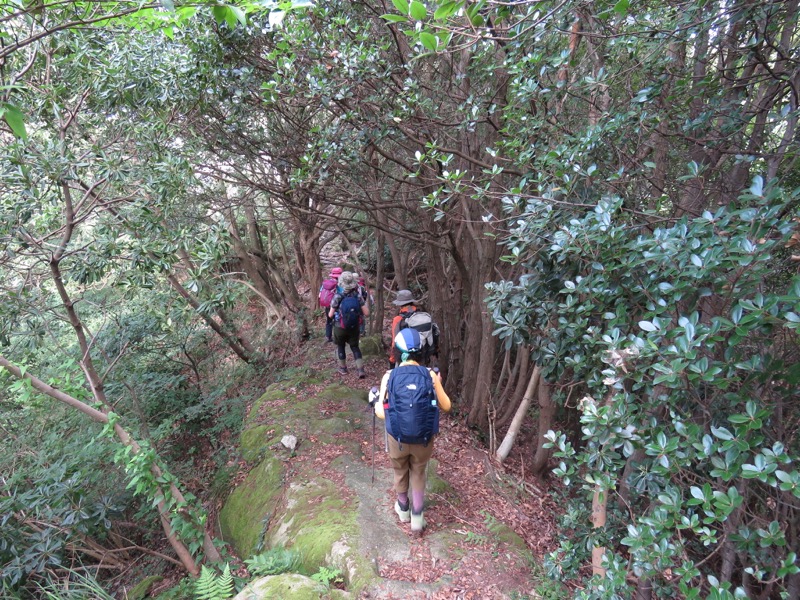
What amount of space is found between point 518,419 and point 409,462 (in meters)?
3.05

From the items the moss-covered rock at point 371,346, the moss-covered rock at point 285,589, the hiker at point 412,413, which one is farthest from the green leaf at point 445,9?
the moss-covered rock at point 371,346

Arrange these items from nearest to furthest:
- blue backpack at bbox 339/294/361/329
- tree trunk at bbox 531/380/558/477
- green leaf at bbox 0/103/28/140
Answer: green leaf at bbox 0/103/28/140, tree trunk at bbox 531/380/558/477, blue backpack at bbox 339/294/361/329

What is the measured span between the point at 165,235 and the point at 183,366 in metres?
5.96

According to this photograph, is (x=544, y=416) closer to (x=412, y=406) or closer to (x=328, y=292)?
(x=412, y=406)

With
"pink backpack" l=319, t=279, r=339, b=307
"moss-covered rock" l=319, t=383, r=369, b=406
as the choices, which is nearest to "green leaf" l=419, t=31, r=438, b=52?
"pink backpack" l=319, t=279, r=339, b=307

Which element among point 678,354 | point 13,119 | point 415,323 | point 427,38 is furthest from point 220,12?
point 415,323

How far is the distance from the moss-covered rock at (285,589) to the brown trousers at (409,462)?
47.3 inches

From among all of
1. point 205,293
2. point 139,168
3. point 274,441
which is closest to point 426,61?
point 139,168

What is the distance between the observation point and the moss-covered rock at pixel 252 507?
5.13 metres

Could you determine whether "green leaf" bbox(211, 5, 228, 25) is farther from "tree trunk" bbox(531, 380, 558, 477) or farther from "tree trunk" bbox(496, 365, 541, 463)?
"tree trunk" bbox(496, 365, 541, 463)

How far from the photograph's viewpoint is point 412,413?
382 cm

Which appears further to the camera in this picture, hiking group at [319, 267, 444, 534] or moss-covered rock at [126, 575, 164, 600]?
moss-covered rock at [126, 575, 164, 600]

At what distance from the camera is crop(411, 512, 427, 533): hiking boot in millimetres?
4332

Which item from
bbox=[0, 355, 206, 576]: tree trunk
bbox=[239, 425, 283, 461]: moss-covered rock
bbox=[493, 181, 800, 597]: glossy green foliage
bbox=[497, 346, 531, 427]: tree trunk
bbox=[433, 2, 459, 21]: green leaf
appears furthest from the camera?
bbox=[497, 346, 531, 427]: tree trunk
